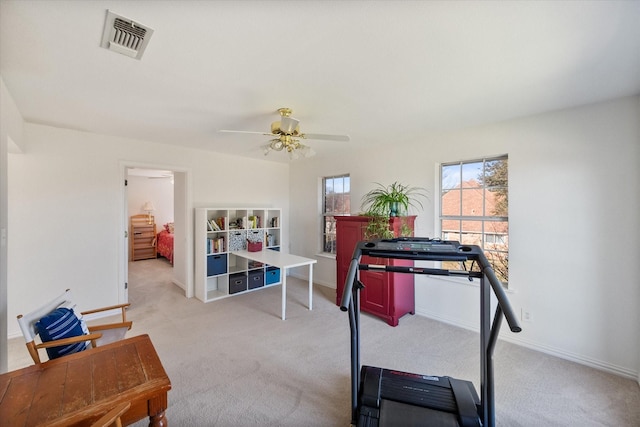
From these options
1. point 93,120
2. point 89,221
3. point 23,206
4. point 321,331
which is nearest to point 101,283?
point 89,221

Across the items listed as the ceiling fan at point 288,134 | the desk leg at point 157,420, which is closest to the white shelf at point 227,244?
the ceiling fan at point 288,134

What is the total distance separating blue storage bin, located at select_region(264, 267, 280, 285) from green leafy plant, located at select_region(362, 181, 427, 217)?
2.22 metres

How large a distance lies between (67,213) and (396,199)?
4.14 meters

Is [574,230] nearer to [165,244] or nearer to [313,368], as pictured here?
[313,368]

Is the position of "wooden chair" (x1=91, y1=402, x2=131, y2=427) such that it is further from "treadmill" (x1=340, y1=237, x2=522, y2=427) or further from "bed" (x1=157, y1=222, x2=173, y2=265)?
"bed" (x1=157, y1=222, x2=173, y2=265)

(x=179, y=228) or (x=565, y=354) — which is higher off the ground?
(x=179, y=228)

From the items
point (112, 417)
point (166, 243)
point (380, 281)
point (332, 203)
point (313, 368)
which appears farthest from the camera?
point (166, 243)

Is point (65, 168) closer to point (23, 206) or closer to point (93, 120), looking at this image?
point (23, 206)

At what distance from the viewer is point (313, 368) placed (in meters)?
2.39

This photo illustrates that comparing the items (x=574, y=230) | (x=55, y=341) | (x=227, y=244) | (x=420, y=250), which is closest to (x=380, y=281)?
(x=420, y=250)

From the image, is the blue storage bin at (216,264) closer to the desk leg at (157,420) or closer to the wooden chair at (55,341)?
the wooden chair at (55,341)

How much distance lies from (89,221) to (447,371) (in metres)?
4.48

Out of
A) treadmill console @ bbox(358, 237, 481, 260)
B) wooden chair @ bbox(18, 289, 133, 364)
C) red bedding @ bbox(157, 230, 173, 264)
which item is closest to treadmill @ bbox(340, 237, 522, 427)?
treadmill console @ bbox(358, 237, 481, 260)

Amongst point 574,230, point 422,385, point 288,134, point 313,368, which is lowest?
point 313,368
